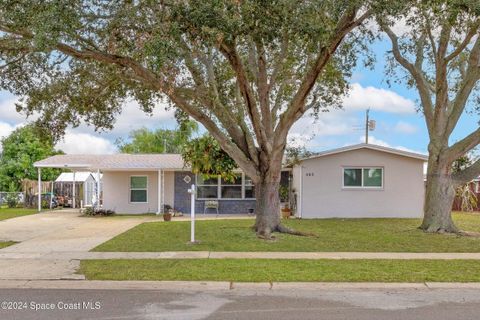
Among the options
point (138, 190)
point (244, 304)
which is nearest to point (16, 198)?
point (138, 190)

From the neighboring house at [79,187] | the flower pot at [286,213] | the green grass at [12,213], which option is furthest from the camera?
the neighboring house at [79,187]

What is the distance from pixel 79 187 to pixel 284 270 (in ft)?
88.2

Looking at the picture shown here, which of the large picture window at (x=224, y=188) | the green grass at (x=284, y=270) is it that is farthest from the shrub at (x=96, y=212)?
the green grass at (x=284, y=270)

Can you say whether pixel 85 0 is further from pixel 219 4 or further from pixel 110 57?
pixel 219 4

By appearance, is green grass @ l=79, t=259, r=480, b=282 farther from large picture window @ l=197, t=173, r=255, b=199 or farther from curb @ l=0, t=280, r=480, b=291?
large picture window @ l=197, t=173, r=255, b=199

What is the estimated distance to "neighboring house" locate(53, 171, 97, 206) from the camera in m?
31.7

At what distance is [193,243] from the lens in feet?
43.4

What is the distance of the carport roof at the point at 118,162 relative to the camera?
81.1 feet

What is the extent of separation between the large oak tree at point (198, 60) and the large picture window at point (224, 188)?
800 cm

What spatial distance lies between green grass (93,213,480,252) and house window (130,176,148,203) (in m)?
7.90

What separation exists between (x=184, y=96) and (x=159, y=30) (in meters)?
4.75

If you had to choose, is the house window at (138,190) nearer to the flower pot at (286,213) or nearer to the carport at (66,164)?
the carport at (66,164)

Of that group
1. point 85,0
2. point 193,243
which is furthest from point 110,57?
point 193,243

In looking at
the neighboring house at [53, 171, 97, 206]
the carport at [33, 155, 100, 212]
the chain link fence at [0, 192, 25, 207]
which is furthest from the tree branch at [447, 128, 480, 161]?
the chain link fence at [0, 192, 25, 207]
